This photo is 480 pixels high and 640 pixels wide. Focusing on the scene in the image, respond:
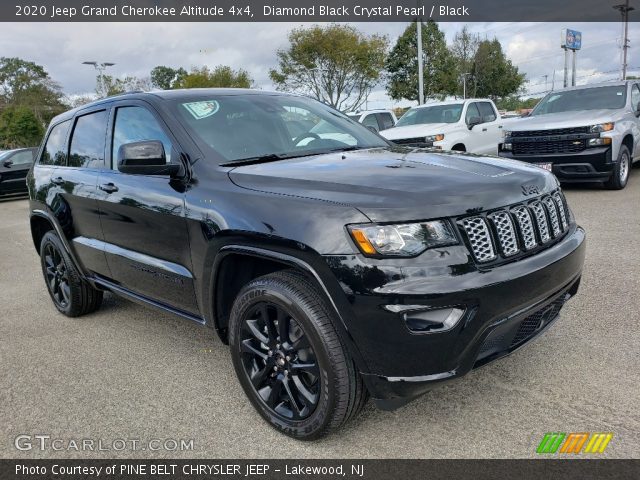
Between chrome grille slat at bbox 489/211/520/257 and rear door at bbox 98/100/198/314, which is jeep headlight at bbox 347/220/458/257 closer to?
chrome grille slat at bbox 489/211/520/257

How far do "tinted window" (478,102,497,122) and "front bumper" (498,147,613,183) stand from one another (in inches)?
126

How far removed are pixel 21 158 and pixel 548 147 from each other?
14389 millimetres

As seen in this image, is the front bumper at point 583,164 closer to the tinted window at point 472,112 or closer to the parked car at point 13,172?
the tinted window at point 472,112

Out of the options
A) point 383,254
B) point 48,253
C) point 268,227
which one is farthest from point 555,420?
point 48,253

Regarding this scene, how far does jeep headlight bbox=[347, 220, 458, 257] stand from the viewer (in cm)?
227

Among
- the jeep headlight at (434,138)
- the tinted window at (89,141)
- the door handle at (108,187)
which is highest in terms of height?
the tinted window at (89,141)

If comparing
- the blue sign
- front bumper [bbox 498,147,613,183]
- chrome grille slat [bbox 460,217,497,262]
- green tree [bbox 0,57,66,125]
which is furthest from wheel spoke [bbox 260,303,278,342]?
green tree [bbox 0,57,66,125]

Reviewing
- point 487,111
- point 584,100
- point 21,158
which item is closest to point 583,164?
point 584,100

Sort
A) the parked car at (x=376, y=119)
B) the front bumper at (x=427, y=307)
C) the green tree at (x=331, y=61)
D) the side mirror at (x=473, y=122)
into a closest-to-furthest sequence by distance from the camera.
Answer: the front bumper at (x=427, y=307) → the side mirror at (x=473, y=122) → the parked car at (x=376, y=119) → the green tree at (x=331, y=61)

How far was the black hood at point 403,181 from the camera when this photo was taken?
233 cm

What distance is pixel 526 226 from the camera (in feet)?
8.54

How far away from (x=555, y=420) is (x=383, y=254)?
1.29 m

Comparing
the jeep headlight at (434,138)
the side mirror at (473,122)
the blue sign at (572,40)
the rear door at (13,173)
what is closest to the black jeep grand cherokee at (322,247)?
the jeep headlight at (434,138)

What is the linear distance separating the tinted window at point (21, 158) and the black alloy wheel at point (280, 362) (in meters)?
15.4
